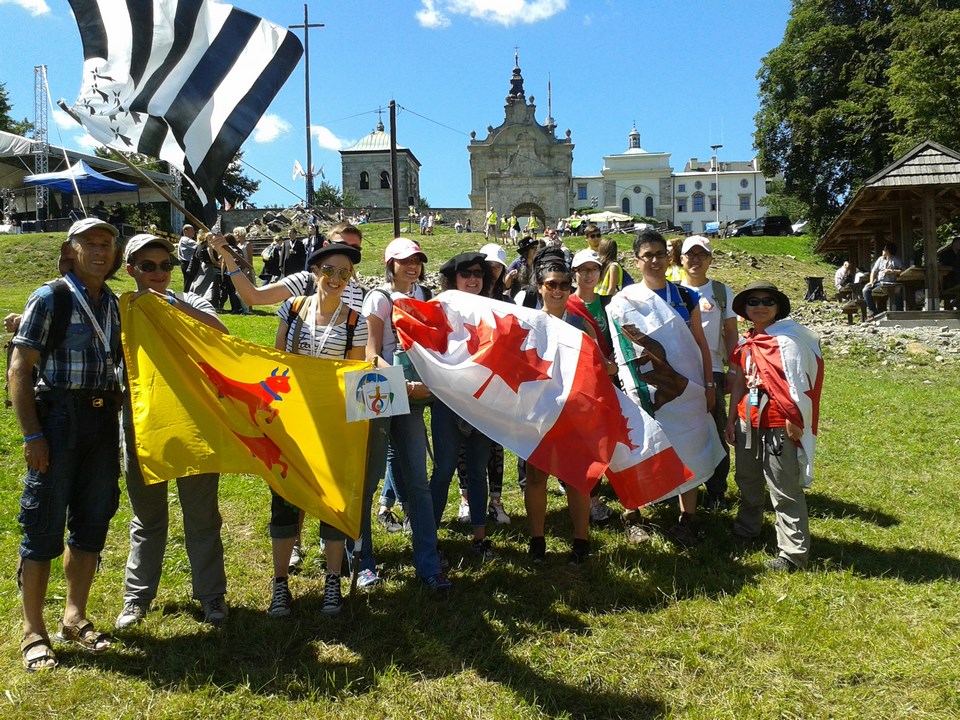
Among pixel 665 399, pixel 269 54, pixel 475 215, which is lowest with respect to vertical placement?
pixel 665 399

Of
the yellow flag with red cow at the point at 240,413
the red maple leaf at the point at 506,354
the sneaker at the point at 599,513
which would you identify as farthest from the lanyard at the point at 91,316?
the sneaker at the point at 599,513

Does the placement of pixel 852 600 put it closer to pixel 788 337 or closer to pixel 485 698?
pixel 788 337

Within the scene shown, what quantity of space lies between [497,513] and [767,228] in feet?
173

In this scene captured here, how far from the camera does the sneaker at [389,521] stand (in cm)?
589

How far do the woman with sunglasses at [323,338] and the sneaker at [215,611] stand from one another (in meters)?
0.25

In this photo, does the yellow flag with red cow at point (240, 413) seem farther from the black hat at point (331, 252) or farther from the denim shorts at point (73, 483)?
the black hat at point (331, 252)

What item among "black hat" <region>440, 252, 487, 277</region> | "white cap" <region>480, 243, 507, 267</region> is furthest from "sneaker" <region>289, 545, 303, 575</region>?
"white cap" <region>480, 243, 507, 267</region>

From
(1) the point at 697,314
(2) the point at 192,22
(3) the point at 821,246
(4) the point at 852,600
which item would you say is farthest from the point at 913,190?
(2) the point at 192,22

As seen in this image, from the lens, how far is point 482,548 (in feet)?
17.4

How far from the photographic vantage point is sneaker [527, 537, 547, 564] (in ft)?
16.9

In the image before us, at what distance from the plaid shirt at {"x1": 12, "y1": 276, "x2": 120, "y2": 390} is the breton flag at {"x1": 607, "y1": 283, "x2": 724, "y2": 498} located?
3354 mm

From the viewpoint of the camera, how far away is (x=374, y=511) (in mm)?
6406

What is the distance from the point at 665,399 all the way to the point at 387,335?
2.03 m

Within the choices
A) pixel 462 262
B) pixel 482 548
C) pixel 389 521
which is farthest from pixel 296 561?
pixel 462 262
